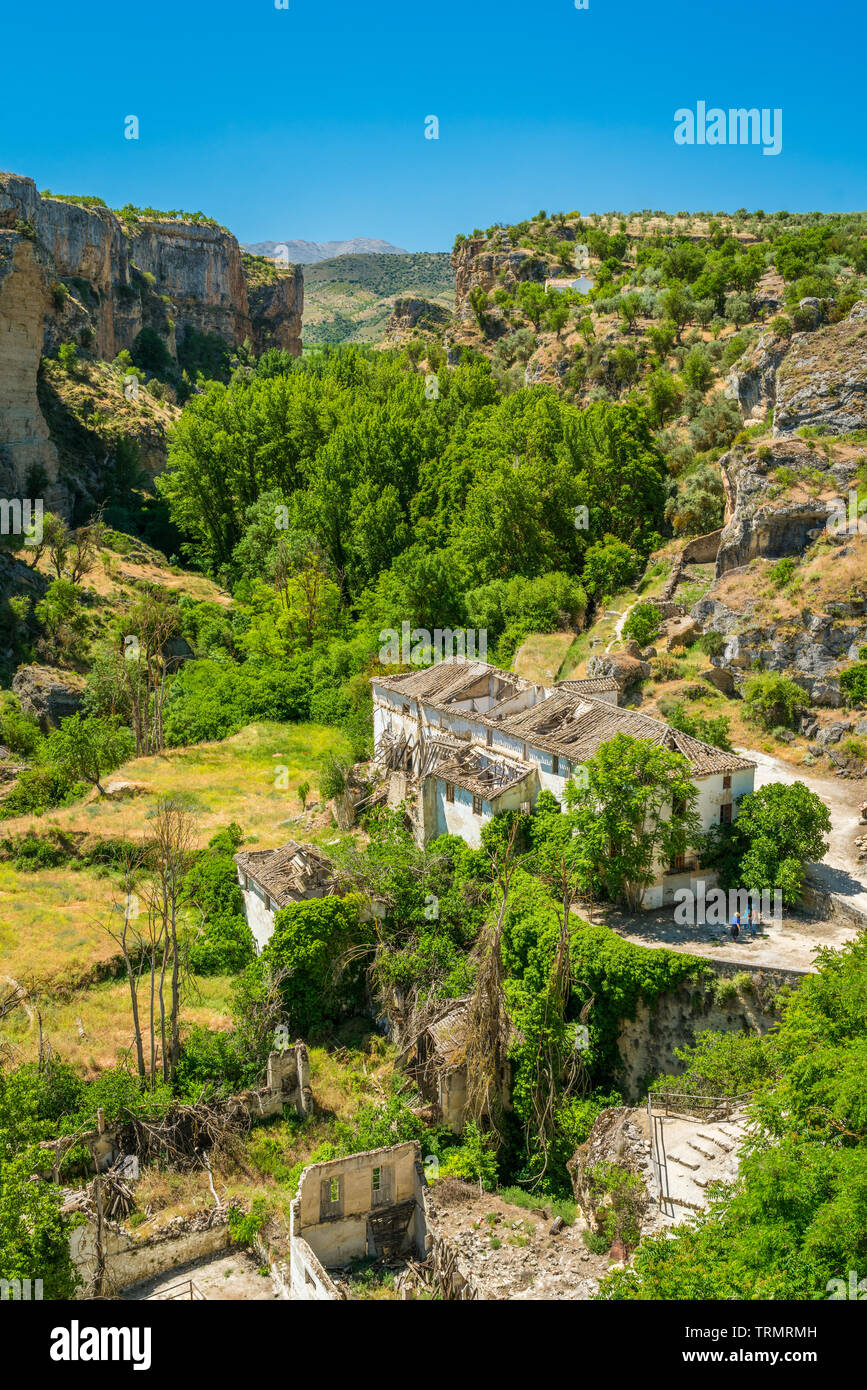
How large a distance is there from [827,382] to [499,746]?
2194cm

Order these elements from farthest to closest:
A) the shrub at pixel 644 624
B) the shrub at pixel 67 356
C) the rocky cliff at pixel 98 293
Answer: the shrub at pixel 67 356, the rocky cliff at pixel 98 293, the shrub at pixel 644 624

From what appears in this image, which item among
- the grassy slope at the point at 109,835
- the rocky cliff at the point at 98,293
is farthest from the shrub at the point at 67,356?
the grassy slope at the point at 109,835

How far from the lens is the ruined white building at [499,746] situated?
2370 centimetres

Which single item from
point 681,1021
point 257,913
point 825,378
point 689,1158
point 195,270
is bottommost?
point 689,1158

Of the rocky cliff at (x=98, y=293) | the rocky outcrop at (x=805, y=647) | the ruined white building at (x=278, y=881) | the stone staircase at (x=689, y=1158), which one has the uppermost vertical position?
the rocky cliff at (x=98, y=293)

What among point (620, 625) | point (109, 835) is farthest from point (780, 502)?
point (109, 835)

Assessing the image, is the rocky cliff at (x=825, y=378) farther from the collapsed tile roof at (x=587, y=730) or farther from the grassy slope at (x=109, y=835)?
the grassy slope at (x=109, y=835)

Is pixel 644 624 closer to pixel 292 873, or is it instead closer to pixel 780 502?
pixel 780 502

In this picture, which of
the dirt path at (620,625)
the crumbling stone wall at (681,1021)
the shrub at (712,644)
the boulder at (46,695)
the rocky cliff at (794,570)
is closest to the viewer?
the crumbling stone wall at (681,1021)

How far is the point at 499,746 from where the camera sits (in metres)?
27.6

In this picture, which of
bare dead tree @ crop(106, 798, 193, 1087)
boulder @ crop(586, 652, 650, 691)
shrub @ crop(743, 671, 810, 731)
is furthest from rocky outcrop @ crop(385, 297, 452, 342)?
bare dead tree @ crop(106, 798, 193, 1087)

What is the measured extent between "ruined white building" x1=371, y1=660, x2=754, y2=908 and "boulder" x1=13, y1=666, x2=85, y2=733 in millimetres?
15059

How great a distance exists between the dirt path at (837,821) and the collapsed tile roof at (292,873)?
409 inches
